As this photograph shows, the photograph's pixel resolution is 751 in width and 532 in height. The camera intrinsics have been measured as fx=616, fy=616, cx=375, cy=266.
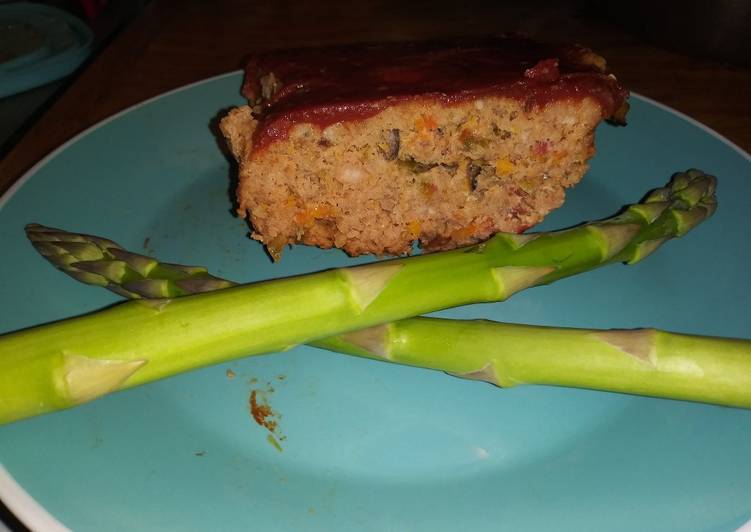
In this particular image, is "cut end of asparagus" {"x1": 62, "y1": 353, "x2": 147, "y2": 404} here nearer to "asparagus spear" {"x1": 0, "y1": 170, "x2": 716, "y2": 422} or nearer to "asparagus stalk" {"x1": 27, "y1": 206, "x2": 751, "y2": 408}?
"asparagus spear" {"x1": 0, "y1": 170, "x2": 716, "y2": 422}

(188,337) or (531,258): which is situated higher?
(531,258)

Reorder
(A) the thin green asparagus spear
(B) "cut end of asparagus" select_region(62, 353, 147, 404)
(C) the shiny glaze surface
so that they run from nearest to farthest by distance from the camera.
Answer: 1. (B) "cut end of asparagus" select_region(62, 353, 147, 404)
2. (A) the thin green asparagus spear
3. (C) the shiny glaze surface

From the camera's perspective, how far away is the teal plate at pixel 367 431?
6.56ft

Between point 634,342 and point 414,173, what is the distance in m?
1.26

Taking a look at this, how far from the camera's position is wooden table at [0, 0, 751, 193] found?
434 cm

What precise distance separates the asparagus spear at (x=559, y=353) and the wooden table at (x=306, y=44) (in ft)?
8.60

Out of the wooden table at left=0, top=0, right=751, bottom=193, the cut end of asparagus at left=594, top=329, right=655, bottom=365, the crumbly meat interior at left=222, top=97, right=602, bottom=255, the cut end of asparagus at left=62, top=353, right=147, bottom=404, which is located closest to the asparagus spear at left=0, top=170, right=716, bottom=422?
the cut end of asparagus at left=62, top=353, right=147, bottom=404

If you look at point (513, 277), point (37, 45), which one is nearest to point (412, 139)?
point (513, 277)

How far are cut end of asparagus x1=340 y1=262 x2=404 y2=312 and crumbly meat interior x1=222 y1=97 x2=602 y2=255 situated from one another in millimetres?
812

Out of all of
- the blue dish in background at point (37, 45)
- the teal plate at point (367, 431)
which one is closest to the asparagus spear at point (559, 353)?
the teal plate at point (367, 431)

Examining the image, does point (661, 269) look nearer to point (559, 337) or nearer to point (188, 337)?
point (559, 337)

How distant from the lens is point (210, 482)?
82.4 inches

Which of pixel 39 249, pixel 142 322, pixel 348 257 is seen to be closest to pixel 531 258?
pixel 348 257

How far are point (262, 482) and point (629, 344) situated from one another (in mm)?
1325
